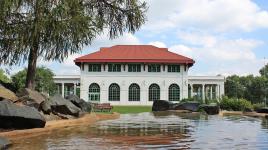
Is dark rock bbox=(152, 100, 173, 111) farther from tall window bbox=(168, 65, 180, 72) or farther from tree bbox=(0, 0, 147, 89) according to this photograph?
tall window bbox=(168, 65, 180, 72)

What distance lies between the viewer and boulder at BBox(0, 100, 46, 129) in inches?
537

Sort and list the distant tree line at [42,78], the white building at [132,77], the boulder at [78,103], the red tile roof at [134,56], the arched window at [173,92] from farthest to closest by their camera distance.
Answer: the arched window at [173,92] < the white building at [132,77] < the red tile roof at [134,56] < the distant tree line at [42,78] < the boulder at [78,103]

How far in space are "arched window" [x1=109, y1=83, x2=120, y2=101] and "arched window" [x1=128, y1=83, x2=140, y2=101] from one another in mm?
2128

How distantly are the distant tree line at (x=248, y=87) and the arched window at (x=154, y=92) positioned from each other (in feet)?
101

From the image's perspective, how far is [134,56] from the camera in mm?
81250

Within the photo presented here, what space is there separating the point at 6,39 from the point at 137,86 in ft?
203

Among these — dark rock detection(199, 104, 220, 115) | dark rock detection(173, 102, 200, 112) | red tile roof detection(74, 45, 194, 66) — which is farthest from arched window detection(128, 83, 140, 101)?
dark rock detection(199, 104, 220, 115)

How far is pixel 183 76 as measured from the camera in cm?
8350

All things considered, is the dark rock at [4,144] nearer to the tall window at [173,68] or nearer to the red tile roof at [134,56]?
the red tile roof at [134,56]

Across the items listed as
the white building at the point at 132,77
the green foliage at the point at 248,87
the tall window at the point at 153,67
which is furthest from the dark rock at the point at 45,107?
the green foliage at the point at 248,87

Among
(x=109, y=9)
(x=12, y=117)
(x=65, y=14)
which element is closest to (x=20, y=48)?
(x=65, y=14)

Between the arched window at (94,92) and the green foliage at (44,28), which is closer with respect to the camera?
the green foliage at (44,28)

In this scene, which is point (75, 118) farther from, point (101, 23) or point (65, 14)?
point (101, 23)

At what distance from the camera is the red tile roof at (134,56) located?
263ft
